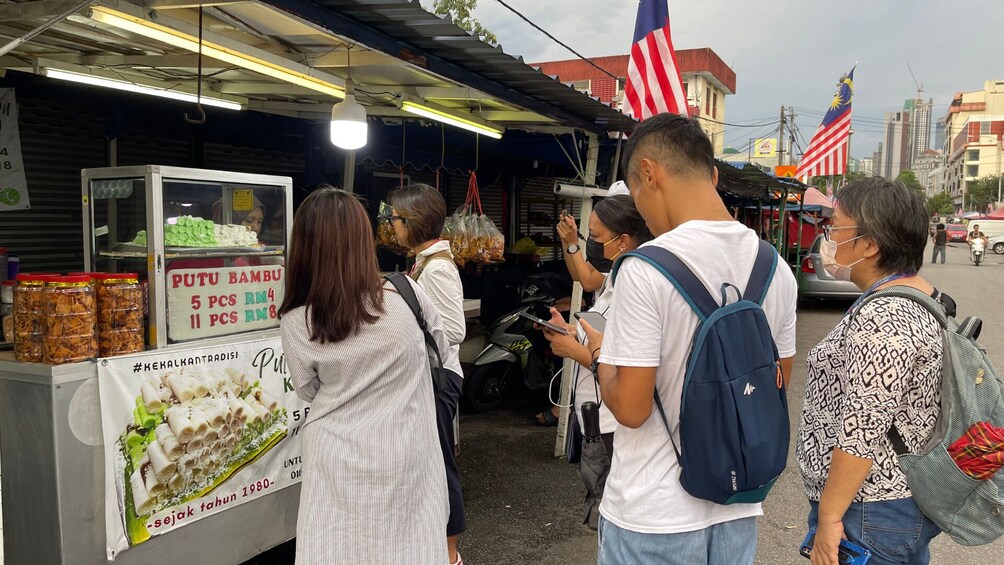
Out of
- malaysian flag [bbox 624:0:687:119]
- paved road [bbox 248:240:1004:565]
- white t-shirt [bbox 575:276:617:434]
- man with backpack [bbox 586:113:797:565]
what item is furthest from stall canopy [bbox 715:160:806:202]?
man with backpack [bbox 586:113:797:565]

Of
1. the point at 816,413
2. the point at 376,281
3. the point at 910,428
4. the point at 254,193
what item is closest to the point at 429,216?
→ the point at 254,193

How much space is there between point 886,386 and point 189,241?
109 inches

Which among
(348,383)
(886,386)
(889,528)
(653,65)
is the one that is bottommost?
(889,528)

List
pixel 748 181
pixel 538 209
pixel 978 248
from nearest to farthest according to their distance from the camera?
pixel 748 181, pixel 538 209, pixel 978 248

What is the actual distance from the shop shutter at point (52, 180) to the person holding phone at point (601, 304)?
186 inches

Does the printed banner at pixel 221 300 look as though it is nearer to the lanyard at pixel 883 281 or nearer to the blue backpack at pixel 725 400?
the blue backpack at pixel 725 400

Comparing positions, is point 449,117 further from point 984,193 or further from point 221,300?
point 984,193

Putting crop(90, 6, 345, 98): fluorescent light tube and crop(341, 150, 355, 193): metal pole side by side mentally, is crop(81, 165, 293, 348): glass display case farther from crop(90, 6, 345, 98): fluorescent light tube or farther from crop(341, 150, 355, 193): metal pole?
crop(341, 150, 355, 193): metal pole

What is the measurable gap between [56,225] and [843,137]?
1599 cm

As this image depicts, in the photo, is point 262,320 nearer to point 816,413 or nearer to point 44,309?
point 44,309

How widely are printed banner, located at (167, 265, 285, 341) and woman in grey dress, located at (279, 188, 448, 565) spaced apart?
1007mm

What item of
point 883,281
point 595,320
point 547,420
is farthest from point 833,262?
point 547,420

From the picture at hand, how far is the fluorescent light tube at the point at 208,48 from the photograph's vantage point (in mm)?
2832

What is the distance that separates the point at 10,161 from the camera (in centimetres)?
516
